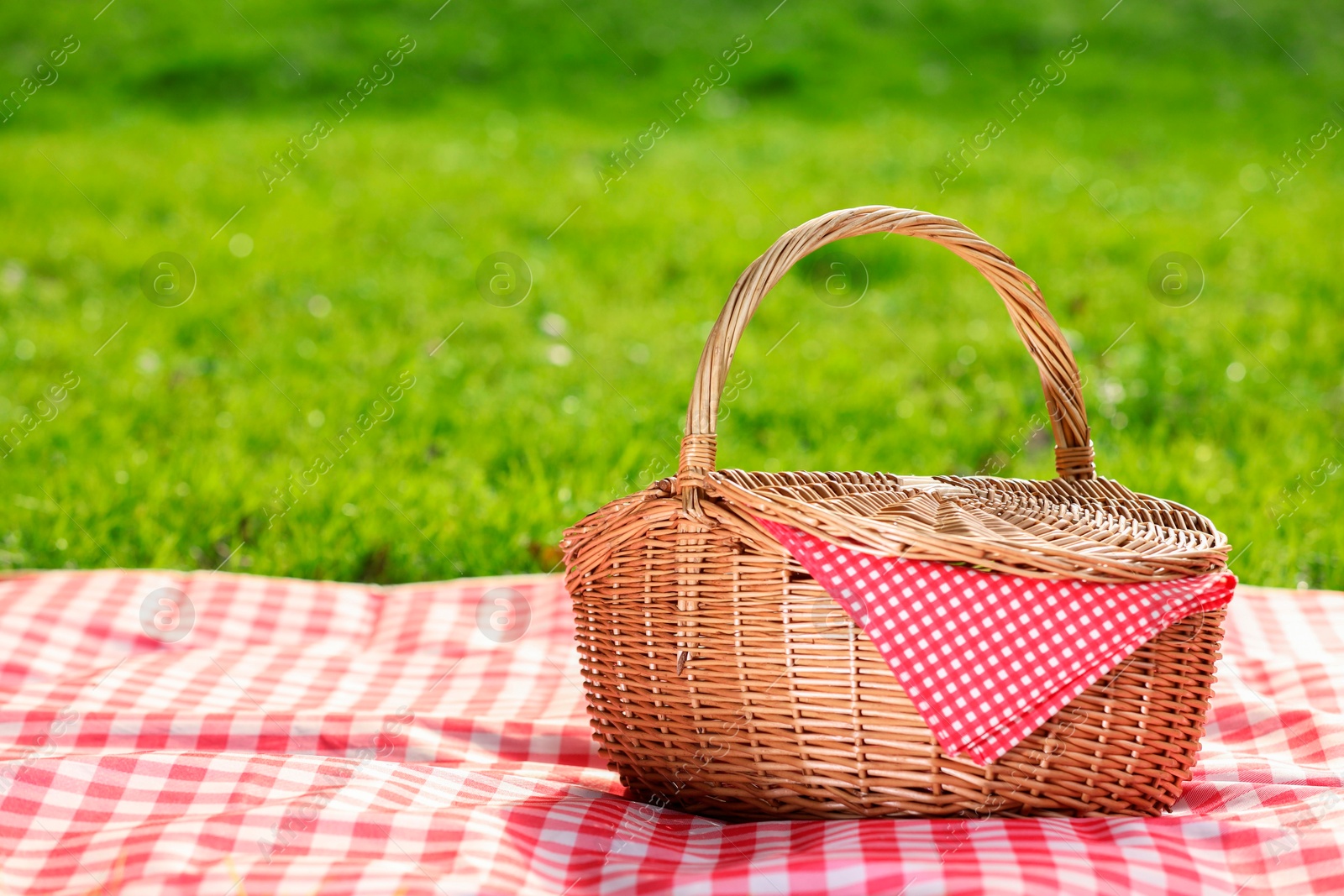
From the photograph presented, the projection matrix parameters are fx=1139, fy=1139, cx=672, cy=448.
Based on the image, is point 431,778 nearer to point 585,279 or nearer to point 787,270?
point 787,270

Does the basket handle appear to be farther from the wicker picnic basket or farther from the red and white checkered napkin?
the red and white checkered napkin

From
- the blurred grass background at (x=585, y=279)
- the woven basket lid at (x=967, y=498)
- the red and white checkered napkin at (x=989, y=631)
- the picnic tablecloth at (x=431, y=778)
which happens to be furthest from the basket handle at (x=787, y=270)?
the blurred grass background at (x=585, y=279)

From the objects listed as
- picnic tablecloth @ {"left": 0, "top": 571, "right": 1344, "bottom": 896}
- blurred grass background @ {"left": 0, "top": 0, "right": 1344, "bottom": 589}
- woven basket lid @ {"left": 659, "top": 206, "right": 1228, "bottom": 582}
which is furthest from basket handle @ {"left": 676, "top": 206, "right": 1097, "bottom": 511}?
blurred grass background @ {"left": 0, "top": 0, "right": 1344, "bottom": 589}

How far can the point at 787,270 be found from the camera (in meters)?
1.73

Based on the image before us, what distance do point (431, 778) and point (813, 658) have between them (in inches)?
26.3

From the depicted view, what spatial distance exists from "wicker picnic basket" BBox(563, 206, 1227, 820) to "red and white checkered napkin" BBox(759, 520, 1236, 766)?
0.10 feet

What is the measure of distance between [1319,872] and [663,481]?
103 centimetres

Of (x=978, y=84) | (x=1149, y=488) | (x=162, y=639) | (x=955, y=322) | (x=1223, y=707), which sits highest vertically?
(x=978, y=84)

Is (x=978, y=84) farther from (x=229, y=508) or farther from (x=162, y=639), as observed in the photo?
(x=162, y=639)

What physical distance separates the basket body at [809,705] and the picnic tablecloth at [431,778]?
6 centimetres

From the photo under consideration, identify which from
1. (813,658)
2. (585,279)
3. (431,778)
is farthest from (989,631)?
(585,279)

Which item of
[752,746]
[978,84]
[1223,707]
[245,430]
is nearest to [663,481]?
[752,746]

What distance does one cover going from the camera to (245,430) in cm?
378

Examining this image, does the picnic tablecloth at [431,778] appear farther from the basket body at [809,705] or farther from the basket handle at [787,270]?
the basket handle at [787,270]
